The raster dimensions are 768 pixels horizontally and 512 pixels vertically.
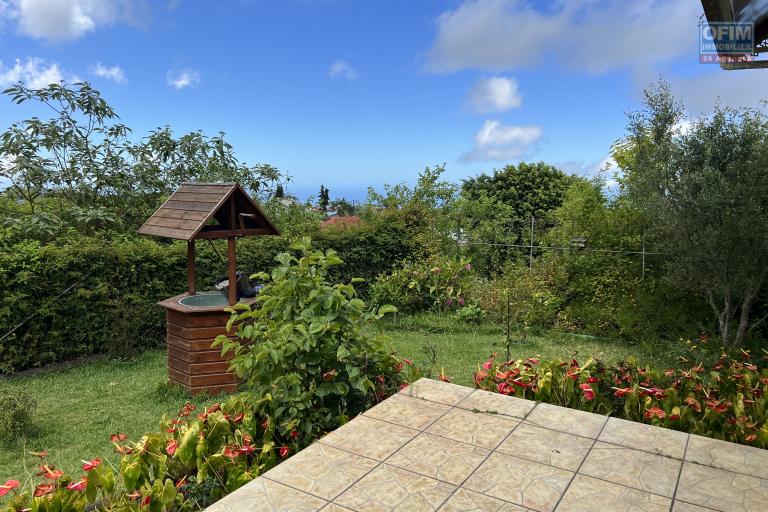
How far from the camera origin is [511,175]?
15211 mm

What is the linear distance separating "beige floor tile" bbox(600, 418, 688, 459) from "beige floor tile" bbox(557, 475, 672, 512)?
526mm

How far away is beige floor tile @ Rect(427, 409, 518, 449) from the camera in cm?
291

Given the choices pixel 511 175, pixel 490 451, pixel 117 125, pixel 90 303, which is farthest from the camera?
pixel 511 175

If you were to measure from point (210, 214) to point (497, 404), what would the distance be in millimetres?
3003

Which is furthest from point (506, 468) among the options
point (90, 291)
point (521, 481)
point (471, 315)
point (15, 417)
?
point (90, 291)

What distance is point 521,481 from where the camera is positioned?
2.45 m

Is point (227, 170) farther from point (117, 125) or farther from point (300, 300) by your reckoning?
point (300, 300)

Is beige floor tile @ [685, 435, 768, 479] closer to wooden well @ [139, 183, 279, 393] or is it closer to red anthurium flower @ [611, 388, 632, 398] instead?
red anthurium flower @ [611, 388, 632, 398]

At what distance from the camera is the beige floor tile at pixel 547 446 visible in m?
2.68

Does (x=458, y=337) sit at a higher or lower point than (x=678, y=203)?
lower

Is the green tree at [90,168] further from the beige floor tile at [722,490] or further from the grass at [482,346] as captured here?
the beige floor tile at [722,490]

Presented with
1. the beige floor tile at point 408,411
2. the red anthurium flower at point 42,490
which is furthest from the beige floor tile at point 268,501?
the beige floor tile at point 408,411

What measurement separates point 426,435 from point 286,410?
0.84m

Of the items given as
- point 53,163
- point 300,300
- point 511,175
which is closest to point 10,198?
point 53,163
